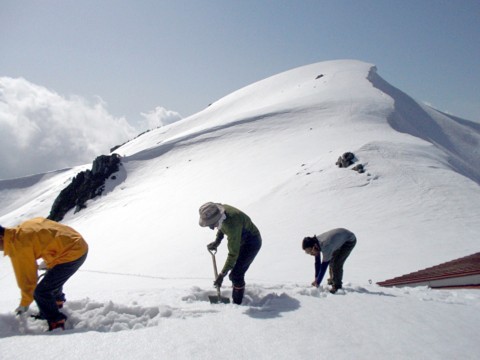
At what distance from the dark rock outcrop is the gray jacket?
102ft

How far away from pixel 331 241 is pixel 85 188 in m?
35.4

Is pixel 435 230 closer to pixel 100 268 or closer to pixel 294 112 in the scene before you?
pixel 100 268

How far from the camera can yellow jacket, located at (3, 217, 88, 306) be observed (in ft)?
14.9

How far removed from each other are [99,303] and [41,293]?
92 cm

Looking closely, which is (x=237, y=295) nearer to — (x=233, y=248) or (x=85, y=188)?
(x=233, y=248)

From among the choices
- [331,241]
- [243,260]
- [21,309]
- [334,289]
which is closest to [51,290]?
[21,309]

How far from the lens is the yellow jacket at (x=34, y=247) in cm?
453

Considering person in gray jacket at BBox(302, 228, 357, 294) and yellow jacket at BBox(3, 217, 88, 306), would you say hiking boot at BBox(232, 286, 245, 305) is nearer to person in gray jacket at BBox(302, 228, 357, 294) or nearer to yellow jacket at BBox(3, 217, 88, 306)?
person in gray jacket at BBox(302, 228, 357, 294)

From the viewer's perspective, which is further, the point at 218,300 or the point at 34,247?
the point at 218,300

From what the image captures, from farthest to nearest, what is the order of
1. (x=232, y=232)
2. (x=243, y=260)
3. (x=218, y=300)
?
(x=243, y=260) → (x=218, y=300) → (x=232, y=232)

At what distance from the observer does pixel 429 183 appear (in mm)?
17844

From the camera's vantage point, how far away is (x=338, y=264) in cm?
725

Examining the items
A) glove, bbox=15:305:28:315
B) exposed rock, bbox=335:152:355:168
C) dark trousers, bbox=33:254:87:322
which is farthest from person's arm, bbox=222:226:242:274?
exposed rock, bbox=335:152:355:168

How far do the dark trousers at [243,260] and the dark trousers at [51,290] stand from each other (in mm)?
2330
